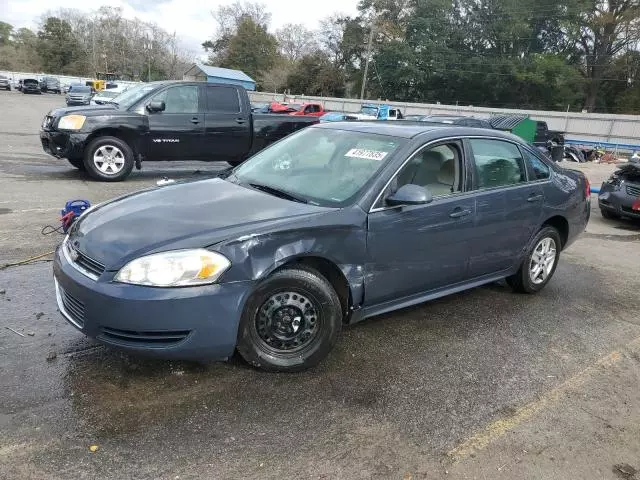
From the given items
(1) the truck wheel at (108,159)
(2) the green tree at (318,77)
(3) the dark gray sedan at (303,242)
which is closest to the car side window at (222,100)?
(1) the truck wheel at (108,159)

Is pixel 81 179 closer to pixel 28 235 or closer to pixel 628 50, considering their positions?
pixel 28 235

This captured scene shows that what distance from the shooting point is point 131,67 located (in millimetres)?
95125

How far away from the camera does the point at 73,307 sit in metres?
3.10

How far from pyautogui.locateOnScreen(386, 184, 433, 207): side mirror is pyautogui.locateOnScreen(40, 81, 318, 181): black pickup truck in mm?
6811

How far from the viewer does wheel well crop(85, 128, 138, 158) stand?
8992mm

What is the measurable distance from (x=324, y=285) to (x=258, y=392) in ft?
2.50

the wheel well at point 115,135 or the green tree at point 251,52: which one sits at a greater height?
the green tree at point 251,52

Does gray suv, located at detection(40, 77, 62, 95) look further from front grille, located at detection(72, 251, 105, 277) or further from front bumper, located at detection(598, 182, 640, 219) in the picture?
front grille, located at detection(72, 251, 105, 277)

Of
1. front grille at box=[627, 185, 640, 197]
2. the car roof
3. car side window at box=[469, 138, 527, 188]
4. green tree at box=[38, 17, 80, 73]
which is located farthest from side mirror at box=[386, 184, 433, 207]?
green tree at box=[38, 17, 80, 73]

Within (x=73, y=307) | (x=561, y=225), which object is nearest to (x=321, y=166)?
(x=73, y=307)

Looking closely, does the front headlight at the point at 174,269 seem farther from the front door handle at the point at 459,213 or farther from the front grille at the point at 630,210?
the front grille at the point at 630,210

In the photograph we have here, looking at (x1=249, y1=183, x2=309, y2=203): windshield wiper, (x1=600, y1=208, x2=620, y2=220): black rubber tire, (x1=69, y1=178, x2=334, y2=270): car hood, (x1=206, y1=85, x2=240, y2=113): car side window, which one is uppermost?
(x1=206, y1=85, x2=240, y2=113): car side window

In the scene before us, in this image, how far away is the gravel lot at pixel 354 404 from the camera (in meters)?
2.58

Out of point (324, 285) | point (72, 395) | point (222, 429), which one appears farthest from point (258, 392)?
point (72, 395)
